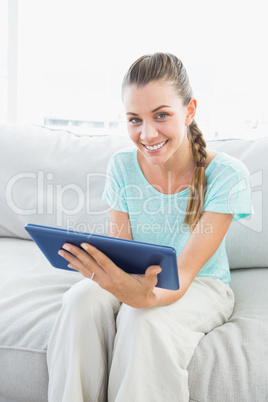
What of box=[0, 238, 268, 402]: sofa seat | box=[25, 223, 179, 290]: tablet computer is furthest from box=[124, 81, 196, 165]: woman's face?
box=[0, 238, 268, 402]: sofa seat

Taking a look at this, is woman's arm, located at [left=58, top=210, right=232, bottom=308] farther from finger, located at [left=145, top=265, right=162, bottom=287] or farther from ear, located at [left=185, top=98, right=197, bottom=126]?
ear, located at [left=185, top=98, right=197, bottom=126]

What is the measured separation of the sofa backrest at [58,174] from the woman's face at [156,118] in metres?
0.47

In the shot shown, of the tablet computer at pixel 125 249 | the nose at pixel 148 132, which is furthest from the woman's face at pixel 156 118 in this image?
the tablet computer at pixel 125 249

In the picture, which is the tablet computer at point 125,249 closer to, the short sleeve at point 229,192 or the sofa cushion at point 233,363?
the sofa cushion at point 233,363

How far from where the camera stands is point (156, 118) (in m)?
1.31

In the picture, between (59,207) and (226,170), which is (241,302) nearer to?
(226,170)

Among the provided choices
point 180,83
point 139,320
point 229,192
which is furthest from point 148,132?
point 139,320

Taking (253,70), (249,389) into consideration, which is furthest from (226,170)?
(253,70)

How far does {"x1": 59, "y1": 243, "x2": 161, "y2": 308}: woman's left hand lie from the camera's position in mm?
1073

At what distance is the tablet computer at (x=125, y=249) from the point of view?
97 cm

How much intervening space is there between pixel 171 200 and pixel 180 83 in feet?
1.18

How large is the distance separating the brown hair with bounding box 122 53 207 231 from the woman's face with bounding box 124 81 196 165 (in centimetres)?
2

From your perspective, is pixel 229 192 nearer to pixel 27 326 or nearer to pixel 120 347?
pixel 120 347

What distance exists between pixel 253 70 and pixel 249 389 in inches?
81.4
